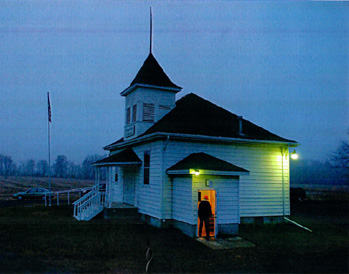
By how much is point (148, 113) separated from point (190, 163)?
4.93 meters

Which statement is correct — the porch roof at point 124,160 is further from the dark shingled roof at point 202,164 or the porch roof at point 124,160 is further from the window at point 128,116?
the dark shingled roof at point 202,164

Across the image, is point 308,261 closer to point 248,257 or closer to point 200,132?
point 248,257

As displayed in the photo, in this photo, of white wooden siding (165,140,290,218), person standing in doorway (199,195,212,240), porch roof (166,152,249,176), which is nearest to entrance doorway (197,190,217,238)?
person standing in doorway (199,195,212,240)

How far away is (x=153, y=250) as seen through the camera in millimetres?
Result: 10266

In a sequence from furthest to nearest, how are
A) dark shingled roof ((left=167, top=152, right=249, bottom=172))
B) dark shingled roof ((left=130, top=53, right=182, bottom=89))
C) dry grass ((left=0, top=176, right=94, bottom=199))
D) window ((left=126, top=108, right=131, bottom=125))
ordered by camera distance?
dry grass ((left=0, top=176, right=94, bottom=199)), window ((left=126, top=108, right=131, bottom=125)), dark shingled roof ((left=130, top=53, right=182, bottom=89)), dark shingled roof ((left=167, top=152, right=249, bottom=172))

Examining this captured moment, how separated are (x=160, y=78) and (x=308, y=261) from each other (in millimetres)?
11667

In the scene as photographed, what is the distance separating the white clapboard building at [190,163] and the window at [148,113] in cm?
5

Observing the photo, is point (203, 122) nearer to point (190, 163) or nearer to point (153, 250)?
point (190, 163)

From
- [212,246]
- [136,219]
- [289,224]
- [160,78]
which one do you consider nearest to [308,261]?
[212,246]

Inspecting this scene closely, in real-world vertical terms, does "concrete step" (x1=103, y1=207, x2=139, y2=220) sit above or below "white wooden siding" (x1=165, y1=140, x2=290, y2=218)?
below

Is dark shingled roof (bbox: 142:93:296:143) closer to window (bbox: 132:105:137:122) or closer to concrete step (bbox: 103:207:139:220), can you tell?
window (bbox: 132:105:137:122)

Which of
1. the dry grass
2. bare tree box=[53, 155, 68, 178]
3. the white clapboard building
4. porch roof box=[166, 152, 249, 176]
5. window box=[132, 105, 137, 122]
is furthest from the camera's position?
bare tree box=[53, 155, 68, 178]

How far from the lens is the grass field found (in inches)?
333

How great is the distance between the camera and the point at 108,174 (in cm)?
2080
